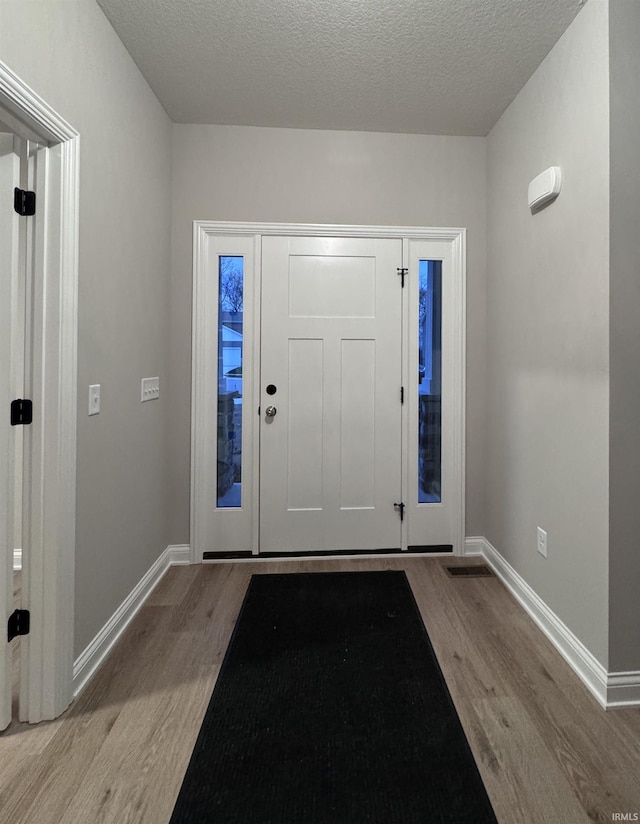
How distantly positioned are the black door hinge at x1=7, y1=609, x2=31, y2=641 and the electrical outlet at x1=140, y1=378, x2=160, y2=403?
107 cm

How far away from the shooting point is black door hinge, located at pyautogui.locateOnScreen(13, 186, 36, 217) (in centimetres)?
150

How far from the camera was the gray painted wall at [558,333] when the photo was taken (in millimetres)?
1693

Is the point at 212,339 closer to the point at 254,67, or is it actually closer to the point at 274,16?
the point at 254,67

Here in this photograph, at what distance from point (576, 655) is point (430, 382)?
5.37ft

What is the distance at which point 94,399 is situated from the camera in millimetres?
1788

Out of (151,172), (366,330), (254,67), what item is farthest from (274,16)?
(366,330)

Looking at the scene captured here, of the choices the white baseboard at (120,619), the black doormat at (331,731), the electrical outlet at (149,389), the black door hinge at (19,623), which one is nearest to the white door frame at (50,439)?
the black door hinge at (19,623)

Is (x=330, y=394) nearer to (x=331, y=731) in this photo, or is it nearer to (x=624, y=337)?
(x=624, y=337)

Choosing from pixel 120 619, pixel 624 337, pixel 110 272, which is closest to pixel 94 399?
pixel 110 272

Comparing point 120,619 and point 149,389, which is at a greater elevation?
point 149,389

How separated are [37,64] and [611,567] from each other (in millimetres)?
2550

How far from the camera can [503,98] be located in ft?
8.02

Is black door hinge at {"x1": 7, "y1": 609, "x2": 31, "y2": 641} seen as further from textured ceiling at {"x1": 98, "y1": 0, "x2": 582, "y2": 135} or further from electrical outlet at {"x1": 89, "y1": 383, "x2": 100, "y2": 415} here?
textured ceiling at {"x1": 98, "y1": 0, "x2": 582, "y2": 135}

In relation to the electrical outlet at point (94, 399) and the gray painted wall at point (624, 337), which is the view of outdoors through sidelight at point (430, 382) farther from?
the electrical outlet at point (94, 399)
